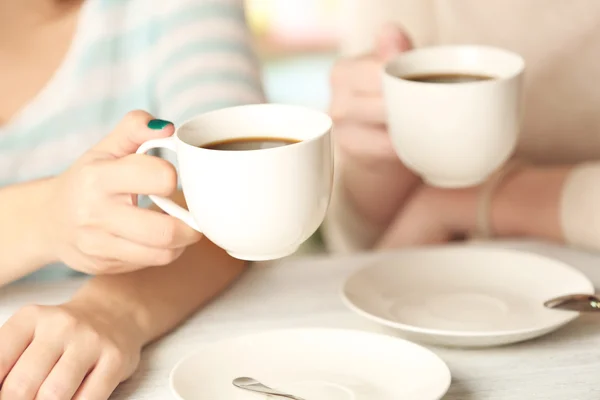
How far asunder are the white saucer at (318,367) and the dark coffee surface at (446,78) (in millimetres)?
316

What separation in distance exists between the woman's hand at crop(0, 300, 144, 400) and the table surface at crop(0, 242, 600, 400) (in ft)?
0.10

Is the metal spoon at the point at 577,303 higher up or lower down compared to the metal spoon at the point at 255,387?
lower down

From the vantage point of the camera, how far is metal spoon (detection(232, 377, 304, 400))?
0.61m

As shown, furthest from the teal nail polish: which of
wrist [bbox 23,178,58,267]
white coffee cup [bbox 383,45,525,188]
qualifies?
white coffee cup [bbox 383,45,525,188]

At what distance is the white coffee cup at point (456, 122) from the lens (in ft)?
2.45

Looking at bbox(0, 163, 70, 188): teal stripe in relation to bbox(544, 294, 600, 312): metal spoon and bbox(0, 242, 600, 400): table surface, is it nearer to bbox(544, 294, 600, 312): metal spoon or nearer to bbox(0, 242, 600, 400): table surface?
bbox(0, 242, 600, 400): table surface

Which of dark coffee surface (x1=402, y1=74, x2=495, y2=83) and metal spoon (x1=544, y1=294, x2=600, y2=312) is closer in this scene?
metal spoon (x1=544, y1=294, x2=600, y2=312)

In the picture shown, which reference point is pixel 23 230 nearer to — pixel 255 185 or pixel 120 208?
pixel 120 208

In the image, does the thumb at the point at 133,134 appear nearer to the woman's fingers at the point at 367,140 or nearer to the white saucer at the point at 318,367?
the white saucer at the point at 318,367

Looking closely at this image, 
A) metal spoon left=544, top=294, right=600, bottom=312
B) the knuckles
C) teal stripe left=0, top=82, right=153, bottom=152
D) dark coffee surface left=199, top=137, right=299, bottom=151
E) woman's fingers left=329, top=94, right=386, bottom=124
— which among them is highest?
dark coffee surface left=199, top=137, right=299, bottom=151

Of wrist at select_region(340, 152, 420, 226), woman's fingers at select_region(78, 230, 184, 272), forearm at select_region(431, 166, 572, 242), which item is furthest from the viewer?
wrist at select_region(340, 152, 420, 226)

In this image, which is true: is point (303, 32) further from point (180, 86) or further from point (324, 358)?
point (324, 358)

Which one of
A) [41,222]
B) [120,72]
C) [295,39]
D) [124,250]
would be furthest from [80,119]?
[295,39]

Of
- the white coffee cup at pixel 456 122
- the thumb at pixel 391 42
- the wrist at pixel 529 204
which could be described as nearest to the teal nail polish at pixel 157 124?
the white coffee cup at pixel 456 122
